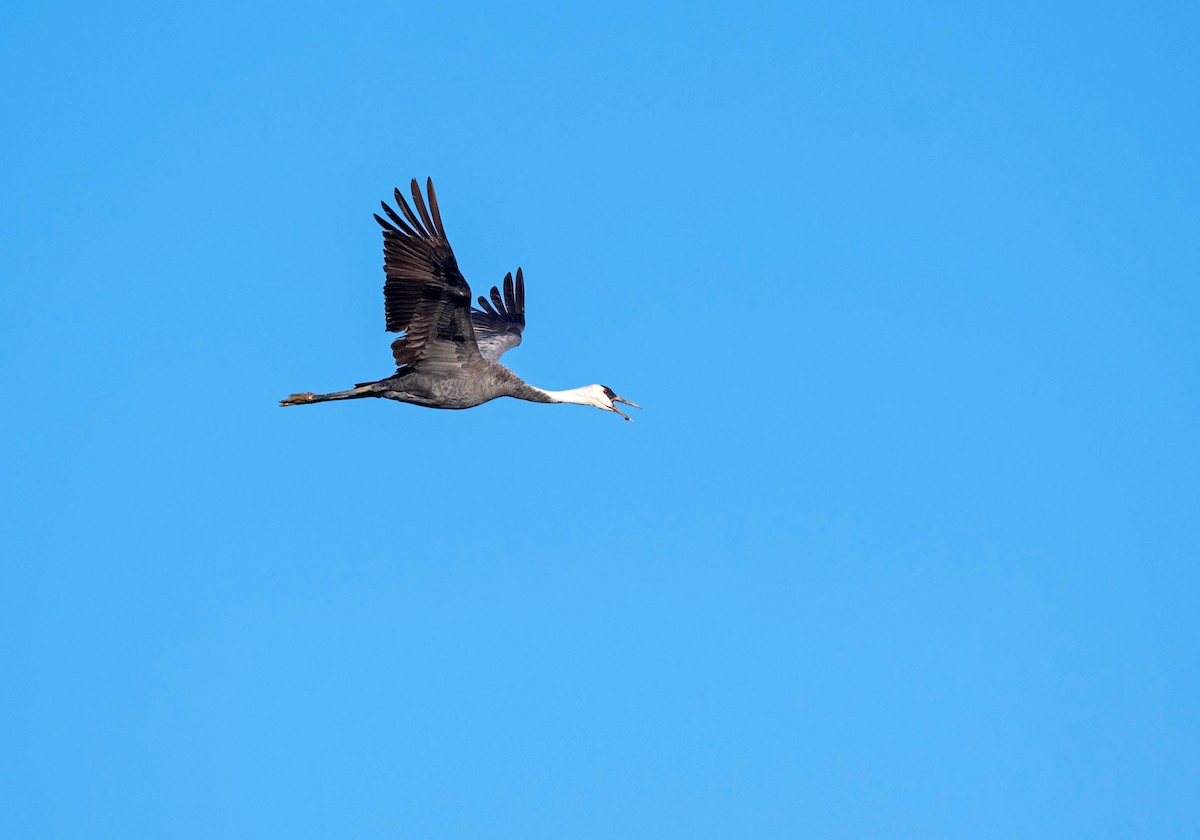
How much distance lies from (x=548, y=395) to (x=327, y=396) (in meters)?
4.09

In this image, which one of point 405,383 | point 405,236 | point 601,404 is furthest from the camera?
point 601,404

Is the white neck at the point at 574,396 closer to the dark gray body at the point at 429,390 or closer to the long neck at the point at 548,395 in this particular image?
the long neck at the point at 548,395

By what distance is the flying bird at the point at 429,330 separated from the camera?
20891 millimetres

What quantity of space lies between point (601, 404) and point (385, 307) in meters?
5.46

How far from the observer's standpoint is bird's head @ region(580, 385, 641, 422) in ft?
84.3

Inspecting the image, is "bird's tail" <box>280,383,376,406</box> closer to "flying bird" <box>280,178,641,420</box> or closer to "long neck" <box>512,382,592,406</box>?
"flying bird" <box>280,178,641,420</box>

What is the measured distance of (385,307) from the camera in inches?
854

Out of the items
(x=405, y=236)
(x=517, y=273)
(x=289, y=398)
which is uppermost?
(x=517, y=273)

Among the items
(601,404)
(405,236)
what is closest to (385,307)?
(405,236)

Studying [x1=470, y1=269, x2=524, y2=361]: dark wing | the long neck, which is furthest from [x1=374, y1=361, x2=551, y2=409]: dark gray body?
[x1=470, y1=269, x2=524, y2=361]: dark wing

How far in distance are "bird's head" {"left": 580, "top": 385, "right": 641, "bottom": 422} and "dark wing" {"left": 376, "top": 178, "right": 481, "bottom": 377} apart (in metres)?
3.50

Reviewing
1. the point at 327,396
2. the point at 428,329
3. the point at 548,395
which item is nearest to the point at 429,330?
the point at 428,329

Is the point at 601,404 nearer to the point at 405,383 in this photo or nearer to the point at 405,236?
the point at 405,383

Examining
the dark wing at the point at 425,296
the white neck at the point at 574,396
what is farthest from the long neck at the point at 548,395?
the dark wing at the point at 425,296
